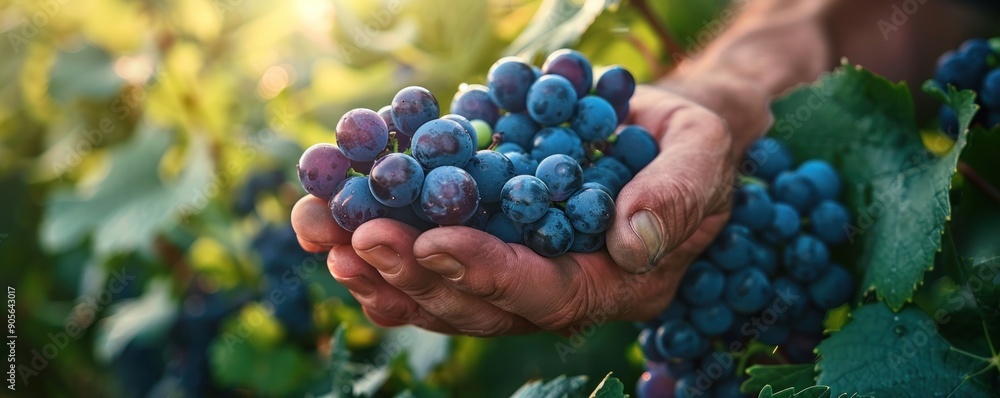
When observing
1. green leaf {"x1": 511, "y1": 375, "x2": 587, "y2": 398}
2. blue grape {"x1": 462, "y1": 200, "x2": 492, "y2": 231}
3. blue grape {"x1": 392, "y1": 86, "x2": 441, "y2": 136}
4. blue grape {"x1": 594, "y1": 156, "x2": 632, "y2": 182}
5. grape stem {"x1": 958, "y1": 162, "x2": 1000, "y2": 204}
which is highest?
blue grape {"x1": 392, "y1": 86, "x2": 441, "y2": 136}

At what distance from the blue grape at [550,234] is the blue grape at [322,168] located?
0.72 feet

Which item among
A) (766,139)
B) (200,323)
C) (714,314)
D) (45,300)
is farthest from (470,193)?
(45,300)

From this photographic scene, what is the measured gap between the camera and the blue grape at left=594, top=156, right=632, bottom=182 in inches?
36.9

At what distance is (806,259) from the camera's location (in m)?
1.07

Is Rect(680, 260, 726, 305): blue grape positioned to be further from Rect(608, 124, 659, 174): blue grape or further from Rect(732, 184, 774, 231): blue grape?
Rect(608, 124, 659, 174): blue grape

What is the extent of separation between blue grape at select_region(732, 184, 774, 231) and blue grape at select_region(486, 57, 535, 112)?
372mm

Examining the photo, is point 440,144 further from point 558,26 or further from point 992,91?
point 992,91

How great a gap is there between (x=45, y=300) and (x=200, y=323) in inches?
45.1

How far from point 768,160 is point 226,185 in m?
1.42

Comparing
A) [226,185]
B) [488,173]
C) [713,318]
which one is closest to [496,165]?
[488,173]

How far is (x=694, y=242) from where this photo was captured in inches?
41.4
